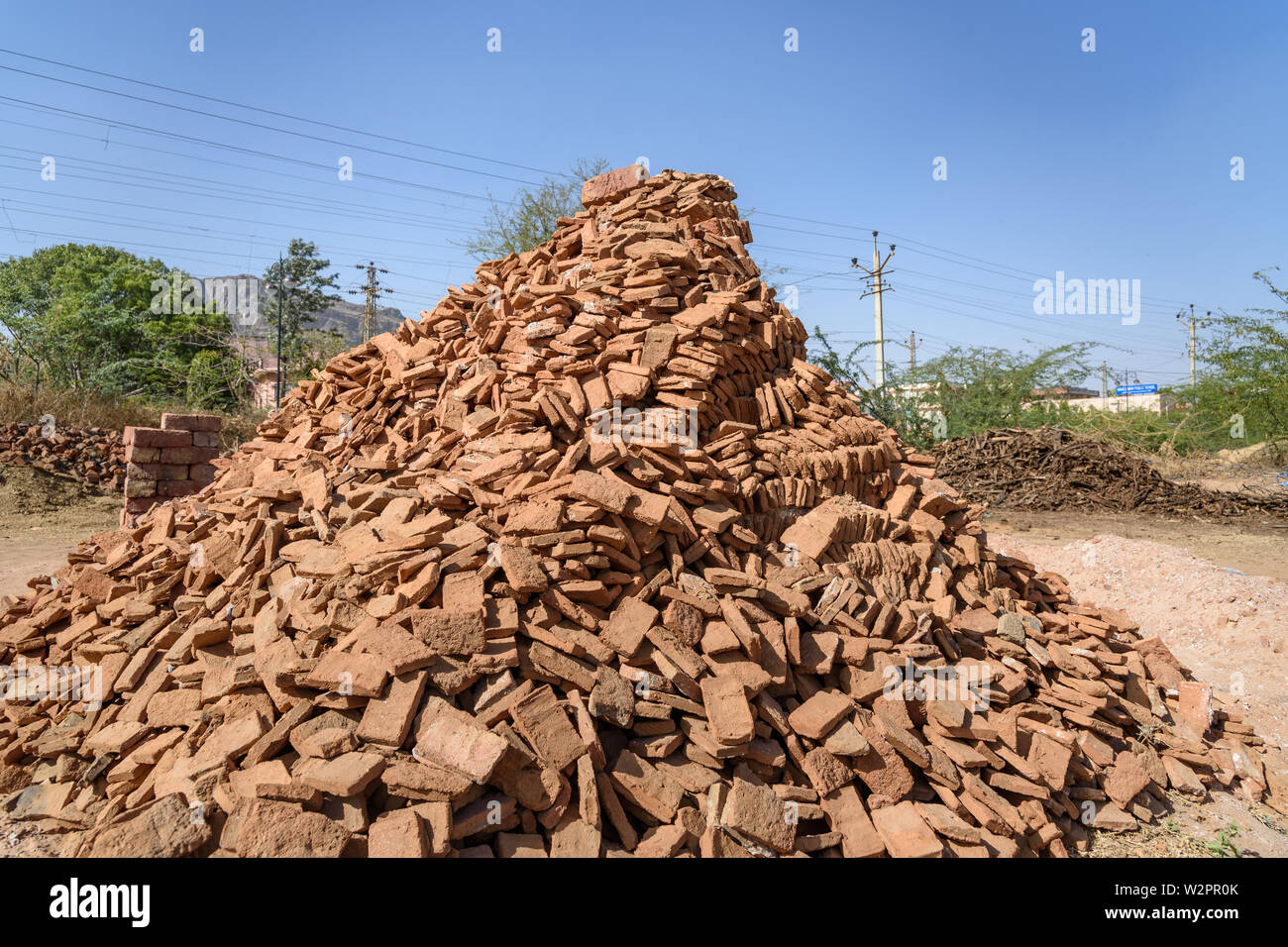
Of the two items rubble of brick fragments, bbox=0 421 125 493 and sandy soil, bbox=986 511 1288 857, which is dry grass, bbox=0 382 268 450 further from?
sandy soil, bbox=986 511 1288 857

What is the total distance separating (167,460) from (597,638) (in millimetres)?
6850

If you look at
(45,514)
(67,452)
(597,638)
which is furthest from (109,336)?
(597,638)

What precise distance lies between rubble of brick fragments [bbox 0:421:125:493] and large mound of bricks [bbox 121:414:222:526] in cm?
634

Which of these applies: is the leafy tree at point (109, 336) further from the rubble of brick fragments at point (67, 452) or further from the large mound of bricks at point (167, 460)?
the large mound of bricks at point (167, 460)

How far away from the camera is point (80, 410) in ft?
45.9

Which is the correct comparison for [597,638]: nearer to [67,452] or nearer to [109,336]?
[67,452]

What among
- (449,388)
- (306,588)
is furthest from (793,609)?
(449,388)

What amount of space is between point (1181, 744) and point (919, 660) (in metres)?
1.94

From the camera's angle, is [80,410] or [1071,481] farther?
[80,410]

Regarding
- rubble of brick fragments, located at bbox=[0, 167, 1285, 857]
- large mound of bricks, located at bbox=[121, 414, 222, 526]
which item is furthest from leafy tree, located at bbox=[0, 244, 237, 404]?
rubble of brick fragments, located at bbox=[0, 167, 1285, 857]

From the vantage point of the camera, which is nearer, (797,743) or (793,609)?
(797,743)

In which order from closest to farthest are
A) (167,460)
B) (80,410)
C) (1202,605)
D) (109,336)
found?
(1202,605)
(167,460)
(80,410)
(109,336)

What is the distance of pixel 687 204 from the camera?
5.65 m

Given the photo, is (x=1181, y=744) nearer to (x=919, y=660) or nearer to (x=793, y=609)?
(x=919, y=660)
